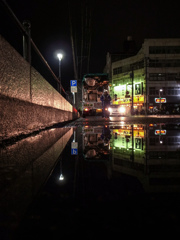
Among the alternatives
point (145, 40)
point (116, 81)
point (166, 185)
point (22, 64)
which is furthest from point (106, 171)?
point (116, 81)

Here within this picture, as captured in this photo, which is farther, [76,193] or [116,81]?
[116,81]

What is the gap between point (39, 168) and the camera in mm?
1884

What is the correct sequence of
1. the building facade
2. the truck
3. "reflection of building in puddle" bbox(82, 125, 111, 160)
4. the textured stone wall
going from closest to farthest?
"reflection of building in puddle" bbox(82, 125, 111, 160) < the textured stone wall < the truck < the building facade

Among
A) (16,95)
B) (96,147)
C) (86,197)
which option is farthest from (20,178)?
(16,95)

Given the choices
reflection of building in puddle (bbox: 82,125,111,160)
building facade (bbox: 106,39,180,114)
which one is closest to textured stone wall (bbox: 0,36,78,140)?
reflection of building in puddle (bbox: 82,125,111,160)

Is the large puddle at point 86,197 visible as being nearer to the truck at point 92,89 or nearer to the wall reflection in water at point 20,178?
the wall reflection in water at point 20,178

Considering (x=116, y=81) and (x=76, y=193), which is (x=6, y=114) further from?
(x=116, y=81)

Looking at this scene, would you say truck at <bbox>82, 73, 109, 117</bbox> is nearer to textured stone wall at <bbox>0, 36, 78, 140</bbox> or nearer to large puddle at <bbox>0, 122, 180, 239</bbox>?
textured stone wall at <bbox>0, 36, 78, 140</bbox>

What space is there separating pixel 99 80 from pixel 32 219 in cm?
2172

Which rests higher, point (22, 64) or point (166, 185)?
point (22, 64)

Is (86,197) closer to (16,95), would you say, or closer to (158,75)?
(16,95)

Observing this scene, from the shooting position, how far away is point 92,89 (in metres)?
23.0

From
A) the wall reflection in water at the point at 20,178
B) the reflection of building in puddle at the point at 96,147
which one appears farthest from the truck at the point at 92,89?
the wall reflection in water at the point at 20,178

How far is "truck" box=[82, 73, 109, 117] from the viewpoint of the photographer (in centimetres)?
2197
